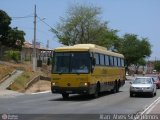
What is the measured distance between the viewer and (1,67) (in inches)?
1848

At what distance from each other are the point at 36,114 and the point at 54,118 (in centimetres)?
165

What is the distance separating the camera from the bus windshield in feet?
94.2

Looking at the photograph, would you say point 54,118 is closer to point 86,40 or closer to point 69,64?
point 69,64

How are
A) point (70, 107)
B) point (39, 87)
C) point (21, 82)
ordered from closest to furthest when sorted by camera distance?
point (70, 107), point (21, 82), point (39, 87)

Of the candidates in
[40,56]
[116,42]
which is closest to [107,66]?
[40,56]

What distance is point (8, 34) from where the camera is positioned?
67.9 m

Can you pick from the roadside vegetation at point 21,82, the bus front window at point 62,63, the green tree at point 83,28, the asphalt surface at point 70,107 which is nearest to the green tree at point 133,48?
the green tree at point 83,28

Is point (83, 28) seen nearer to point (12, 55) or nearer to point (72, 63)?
point (12, 55)

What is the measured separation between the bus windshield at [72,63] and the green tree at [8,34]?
38820 millimetres

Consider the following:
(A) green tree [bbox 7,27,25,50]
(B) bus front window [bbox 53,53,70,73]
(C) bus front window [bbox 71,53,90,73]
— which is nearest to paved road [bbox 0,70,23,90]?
(B) bus front window [bbox 53,53,70,73]

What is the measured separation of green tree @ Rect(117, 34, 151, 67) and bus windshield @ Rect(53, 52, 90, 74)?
78.9 m

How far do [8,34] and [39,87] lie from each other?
2483 centimetres

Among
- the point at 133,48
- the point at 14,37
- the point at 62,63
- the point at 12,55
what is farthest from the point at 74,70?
the point at 133,48

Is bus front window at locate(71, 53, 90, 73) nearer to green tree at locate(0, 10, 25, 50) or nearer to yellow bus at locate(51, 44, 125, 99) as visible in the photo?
yellow bus at locate(51, 44, 125, 99)
